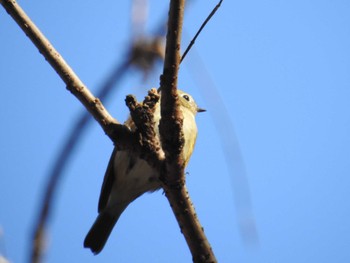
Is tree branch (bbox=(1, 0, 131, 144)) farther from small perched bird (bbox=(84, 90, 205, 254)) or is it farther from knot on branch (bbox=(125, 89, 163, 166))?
small perched bird (bbox=(84, 90, 205, 254))

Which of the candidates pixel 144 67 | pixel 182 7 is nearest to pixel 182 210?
pixel 182 7

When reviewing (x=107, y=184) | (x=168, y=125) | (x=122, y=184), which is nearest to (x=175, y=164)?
(x=168, y=125)

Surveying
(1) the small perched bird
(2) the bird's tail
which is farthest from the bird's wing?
(2) the bird's tail

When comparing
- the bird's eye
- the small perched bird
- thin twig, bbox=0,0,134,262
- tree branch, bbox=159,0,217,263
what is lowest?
tree branch, bbox=159,0,217,263

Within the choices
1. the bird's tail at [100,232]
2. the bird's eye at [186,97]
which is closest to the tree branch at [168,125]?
the bird's tail at [100,232]

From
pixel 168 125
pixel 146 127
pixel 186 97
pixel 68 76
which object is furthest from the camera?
pixel 186 97

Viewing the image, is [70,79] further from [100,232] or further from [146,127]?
[100,232]
